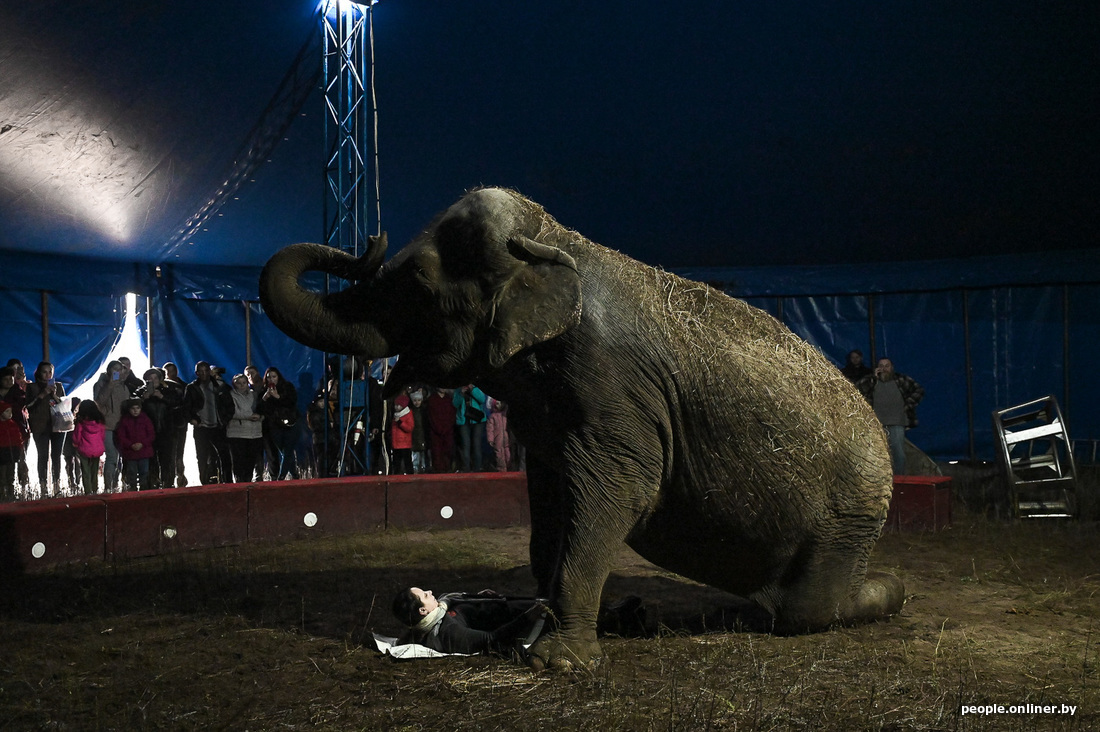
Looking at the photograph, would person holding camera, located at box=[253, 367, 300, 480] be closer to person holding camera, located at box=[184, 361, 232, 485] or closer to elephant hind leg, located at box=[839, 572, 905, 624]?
person holding camera, located at box=[184, 361, 232, 485]

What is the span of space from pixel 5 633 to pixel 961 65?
11513 mm

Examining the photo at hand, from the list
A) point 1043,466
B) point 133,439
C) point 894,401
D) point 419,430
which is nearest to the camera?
point 1043,466

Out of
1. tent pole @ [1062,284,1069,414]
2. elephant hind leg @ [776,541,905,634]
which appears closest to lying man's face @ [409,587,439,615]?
elephant hind leg @ [776,541,905,634]

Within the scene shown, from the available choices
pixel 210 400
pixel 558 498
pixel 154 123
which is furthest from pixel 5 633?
pixel 154 123

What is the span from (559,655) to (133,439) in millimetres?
8448

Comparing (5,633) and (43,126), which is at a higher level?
(43,126)

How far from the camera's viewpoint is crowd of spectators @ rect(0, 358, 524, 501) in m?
11.1

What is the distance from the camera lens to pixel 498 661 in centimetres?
426

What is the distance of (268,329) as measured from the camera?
1669cm

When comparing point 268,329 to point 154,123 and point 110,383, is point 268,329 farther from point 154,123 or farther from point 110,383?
point 154,123

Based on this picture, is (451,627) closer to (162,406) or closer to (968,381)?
(162,406)

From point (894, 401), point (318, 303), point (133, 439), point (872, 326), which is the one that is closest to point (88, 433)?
point (133, 439)

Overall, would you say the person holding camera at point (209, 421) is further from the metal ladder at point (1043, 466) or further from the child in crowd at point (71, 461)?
the metal ladder at point (1043, 466)

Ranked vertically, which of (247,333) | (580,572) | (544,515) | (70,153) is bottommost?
(580,572)
